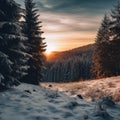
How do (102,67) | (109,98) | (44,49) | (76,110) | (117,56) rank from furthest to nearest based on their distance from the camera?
(102,67) < (117,56) < (44,49) < (109,98) < (76,110)

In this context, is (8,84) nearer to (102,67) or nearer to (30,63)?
(30,63)

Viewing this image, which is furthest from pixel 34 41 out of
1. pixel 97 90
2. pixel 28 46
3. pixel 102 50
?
pixel 102 50

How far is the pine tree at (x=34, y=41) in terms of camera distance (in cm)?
3438

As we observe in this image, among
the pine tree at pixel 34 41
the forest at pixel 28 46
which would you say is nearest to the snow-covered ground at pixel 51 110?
the forest at pixel 28 46

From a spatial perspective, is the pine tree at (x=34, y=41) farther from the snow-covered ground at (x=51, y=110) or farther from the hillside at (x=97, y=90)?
the snow-covered ground at (x=51, y=110)

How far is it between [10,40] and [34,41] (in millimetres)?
17664

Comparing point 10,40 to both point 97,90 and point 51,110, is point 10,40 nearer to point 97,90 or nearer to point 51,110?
point 51,110

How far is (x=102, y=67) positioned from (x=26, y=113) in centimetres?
4339

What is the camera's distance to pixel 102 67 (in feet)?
177

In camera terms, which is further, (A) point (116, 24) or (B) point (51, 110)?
(A) point (116, 24)

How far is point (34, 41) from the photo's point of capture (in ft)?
116

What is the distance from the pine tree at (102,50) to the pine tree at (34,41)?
19405 millimetres

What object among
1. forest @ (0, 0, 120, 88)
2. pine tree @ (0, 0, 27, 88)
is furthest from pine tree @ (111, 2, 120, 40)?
pine tree @ (0, 0, 27, 88)

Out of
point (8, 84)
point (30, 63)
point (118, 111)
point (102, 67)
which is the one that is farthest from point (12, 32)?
point (102, 67)
